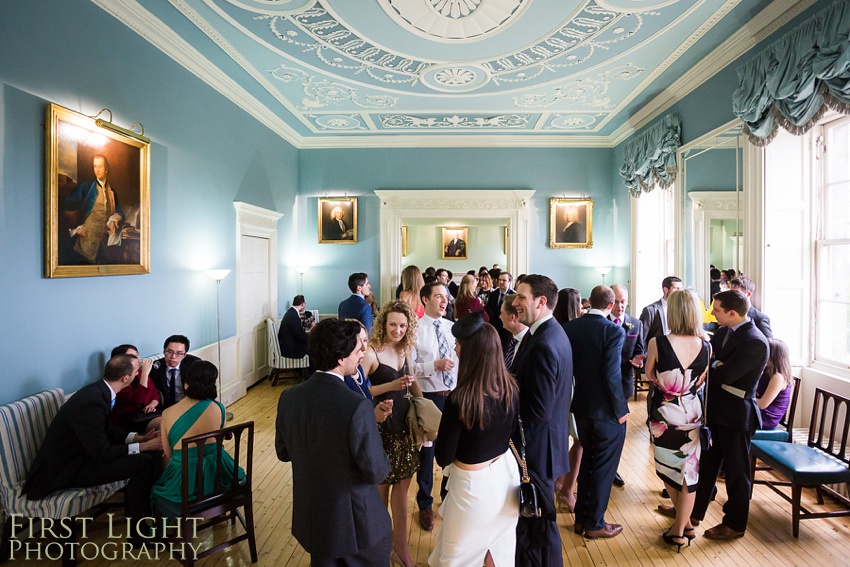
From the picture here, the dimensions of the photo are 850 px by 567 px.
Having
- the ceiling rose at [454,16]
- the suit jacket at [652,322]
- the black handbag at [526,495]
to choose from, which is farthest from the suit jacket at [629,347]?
the ceiling rose at [454,16]

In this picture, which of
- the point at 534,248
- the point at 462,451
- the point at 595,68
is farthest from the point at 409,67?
the point at 462,451

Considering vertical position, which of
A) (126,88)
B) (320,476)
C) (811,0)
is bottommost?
(320,476)

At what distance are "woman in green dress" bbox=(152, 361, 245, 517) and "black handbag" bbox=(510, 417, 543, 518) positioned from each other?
1924mm

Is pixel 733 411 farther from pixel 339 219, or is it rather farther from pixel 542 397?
pixel 339 219

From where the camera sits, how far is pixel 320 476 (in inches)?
79.0

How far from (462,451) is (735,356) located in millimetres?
2262

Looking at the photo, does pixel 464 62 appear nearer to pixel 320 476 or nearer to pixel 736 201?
pixel 736 201

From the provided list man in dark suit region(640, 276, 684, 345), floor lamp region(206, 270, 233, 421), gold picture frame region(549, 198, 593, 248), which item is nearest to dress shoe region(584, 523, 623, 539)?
man in dark suit region(640, 276, 684, 345)

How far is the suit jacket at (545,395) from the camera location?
2.51m

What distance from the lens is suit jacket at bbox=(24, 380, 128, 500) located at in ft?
10.1

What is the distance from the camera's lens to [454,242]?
1586 cm

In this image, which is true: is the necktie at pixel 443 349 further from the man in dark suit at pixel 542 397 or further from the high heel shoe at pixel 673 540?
the high heel shoe at pixel 673 540

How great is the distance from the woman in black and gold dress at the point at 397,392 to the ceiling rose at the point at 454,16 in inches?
125

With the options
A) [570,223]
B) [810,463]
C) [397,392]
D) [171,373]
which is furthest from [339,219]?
[810,463]
